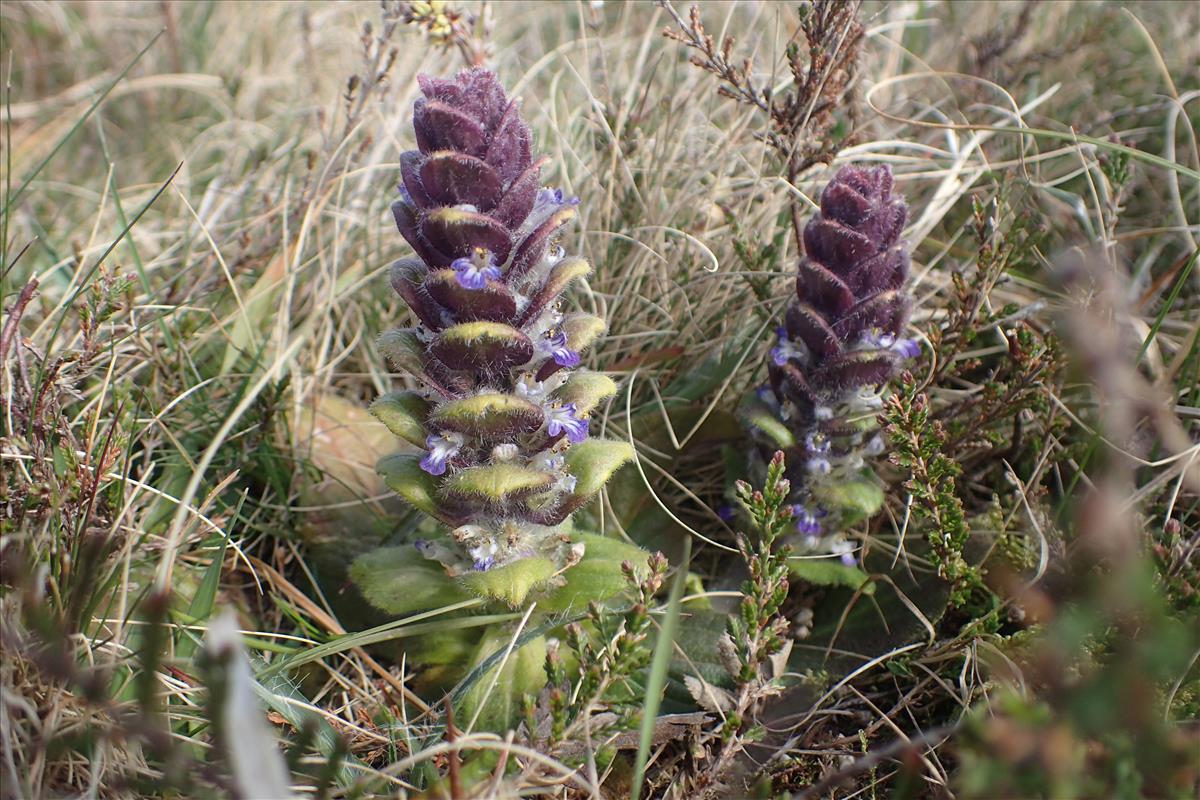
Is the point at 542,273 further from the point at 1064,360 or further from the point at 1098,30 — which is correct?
the point at 1098,30

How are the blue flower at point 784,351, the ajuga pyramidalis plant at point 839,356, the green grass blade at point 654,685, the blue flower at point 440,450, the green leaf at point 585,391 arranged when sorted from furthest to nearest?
the blue flower at point 784,351, the ajuga pyramidalis plant at point 839,356, the green leaf at point 585,391, the blue flower at point 440,450, the green grass blade at point 654,685

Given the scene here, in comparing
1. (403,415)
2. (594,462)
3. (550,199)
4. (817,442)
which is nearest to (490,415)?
(403,415)

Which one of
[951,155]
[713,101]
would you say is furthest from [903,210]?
[713,101]

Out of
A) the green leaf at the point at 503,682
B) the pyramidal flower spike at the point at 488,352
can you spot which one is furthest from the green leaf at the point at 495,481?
the green leaf at the point at 503,682

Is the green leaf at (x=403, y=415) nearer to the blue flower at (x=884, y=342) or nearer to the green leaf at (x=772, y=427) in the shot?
the green leaf at (x=772, y=427)

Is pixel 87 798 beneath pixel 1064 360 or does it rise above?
beneath

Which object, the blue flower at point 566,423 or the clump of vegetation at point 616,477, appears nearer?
the clump of vegetation at point 616,477

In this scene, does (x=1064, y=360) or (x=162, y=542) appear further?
(x=1064, y=360)
